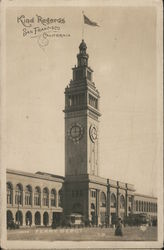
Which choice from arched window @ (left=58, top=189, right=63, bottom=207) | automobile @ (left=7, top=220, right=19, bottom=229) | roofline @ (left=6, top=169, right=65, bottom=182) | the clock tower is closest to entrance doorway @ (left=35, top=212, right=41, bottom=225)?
automobile @ (left=7, top=220, right=19, bottom=229)

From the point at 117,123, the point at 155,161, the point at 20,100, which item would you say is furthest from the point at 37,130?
the point at 155,161

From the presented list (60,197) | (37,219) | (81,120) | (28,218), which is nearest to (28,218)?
(28,218)

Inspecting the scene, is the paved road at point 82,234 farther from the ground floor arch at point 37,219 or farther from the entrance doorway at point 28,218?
the entrance doorway at point 28,218

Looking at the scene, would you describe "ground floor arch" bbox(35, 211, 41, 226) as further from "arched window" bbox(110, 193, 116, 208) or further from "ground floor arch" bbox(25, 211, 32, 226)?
"arched window" bbox(110, 193, 116, 208)

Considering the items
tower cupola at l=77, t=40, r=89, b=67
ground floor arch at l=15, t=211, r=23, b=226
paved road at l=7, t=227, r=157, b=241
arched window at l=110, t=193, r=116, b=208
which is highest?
tower cupola at l=77, t=40, r=89, b=67

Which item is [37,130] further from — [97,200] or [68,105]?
[97,200]

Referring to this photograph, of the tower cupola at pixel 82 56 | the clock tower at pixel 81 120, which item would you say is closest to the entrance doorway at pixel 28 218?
the clock tower at pixel 81 120
